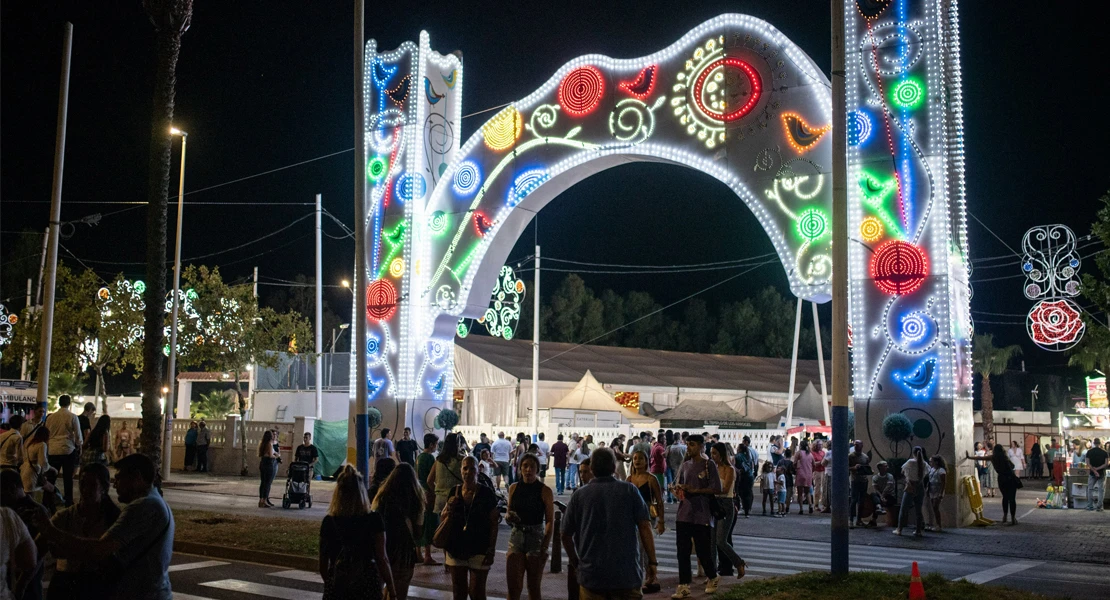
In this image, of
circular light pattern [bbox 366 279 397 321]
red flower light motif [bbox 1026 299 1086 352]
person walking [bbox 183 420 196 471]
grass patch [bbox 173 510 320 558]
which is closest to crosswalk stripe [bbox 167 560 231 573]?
grass patch [bbox 173 510 320 558]

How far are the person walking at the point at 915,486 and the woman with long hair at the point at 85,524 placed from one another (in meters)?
14.5

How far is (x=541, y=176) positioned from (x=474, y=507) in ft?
54.4

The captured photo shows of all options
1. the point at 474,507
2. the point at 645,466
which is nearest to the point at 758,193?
the point at 645,466

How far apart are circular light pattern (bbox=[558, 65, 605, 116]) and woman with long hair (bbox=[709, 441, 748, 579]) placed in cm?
1285

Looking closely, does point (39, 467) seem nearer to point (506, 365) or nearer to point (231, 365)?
point (231, 365)

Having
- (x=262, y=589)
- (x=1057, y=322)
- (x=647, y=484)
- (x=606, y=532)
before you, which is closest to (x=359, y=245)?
(x=262, y=589)

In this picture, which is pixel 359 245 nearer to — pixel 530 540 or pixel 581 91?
pixel 530 540

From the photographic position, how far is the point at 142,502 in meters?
5.98

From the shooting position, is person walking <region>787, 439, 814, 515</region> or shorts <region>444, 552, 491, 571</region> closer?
shorts <region>444, 552, 491, 571</region>

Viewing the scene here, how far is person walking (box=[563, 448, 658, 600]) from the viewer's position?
696cm

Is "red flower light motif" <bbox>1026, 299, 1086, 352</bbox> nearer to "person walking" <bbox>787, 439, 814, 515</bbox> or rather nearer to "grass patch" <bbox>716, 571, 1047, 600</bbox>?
"person walking" <bbox>787, 439, 814, 515</bbox>

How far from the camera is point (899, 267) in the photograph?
19078mm

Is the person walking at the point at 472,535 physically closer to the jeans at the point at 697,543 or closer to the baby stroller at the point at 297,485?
the jeans at the point at 697,543

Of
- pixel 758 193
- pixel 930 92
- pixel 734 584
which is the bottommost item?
pixel 734 584
